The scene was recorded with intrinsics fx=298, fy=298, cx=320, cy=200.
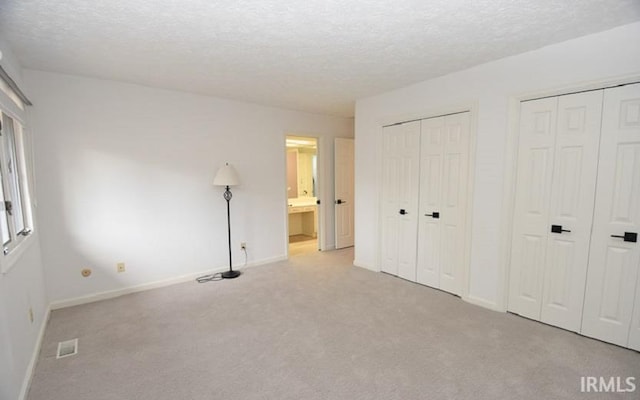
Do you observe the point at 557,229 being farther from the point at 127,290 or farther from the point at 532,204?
the point at 127,290

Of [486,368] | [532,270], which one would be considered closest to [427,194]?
[532,270]

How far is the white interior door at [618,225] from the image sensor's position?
231cm

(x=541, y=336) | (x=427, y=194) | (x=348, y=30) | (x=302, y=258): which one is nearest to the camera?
(x=348, y=30)

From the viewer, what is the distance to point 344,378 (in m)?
2.09

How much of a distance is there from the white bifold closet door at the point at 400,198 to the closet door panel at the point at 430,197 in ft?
0.28

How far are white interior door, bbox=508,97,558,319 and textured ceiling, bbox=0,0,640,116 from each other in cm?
62

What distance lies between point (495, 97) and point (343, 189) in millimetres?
3046

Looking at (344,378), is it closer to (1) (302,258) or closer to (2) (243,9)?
(2) (243,9)

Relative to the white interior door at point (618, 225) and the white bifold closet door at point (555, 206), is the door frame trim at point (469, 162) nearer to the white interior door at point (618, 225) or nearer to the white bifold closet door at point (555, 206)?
the white bifold closet door at point (555, 206)

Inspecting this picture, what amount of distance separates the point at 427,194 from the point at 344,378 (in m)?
2.36

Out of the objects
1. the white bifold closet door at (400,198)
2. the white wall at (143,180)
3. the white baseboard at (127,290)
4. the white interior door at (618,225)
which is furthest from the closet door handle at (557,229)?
the white baseboard at (127,290)

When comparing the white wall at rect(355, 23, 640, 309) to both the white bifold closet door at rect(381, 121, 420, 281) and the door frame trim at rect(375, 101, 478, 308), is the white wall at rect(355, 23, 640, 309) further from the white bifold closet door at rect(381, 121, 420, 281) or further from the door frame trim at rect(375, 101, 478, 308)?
the white bifold closet door at rect(381, 121, 420, 281)

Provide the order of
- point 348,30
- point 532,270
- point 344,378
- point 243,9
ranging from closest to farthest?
1. point 243,9
2. point 344,378
3. point 348,30
4. point 532,270

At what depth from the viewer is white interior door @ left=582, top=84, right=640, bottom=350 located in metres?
2.31
